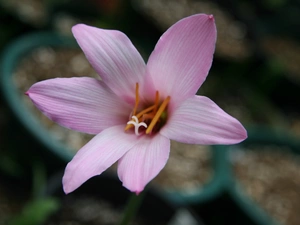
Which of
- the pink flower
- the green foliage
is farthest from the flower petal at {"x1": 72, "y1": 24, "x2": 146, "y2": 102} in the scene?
the green foliage

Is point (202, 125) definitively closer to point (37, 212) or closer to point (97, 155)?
point (97, 155)

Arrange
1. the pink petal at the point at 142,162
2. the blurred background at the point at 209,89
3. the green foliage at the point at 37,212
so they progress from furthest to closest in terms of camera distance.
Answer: the blurred background at the point at 209,89 < the green foliage at the point at 37,212 < the pink petal at the point at 142,162

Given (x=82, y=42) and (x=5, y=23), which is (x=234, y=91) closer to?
(x=5, y=23)

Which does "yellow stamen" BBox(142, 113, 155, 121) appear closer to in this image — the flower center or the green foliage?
the flower center

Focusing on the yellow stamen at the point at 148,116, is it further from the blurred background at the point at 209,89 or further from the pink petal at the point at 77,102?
the blurred background at the point at 209,89

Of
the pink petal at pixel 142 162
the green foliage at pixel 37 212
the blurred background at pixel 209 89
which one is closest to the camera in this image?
the pink petal at pixel 142 162

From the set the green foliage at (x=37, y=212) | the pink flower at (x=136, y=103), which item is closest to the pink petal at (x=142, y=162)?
the pink flower at (x=136, y=103)
